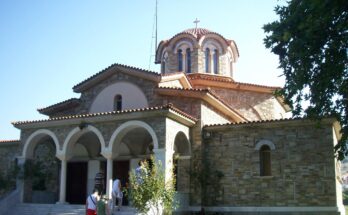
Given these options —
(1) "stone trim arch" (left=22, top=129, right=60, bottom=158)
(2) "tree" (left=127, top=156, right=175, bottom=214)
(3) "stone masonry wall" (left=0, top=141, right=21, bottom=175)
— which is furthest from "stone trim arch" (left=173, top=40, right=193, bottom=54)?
(2) "tree" (left=127, top=156, right=175, bottom=214)

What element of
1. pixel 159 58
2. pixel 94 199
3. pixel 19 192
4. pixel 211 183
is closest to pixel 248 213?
pixel 211 183

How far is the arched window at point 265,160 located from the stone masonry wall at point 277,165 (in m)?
0.23

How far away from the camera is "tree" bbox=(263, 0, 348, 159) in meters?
10.1

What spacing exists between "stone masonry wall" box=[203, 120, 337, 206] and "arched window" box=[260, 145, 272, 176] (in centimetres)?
23

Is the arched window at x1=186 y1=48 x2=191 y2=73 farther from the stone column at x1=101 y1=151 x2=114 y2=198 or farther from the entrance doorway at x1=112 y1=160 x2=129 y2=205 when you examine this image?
the stone column at x1=101 y1=151 x2=114 y2=198

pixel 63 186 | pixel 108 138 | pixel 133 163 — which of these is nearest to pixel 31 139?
pixel 63 186

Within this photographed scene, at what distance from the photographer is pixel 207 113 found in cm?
1770

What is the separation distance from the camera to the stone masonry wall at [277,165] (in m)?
15.1

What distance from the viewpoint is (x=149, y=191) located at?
12586 mm

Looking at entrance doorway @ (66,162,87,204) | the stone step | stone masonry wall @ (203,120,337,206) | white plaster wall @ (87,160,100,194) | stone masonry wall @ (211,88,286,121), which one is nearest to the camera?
the stone step

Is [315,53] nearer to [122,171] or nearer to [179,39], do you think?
[122,171]

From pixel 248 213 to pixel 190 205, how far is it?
2.14 meters

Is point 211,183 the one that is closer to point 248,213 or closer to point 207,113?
point 248,213

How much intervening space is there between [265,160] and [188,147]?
2.89m
